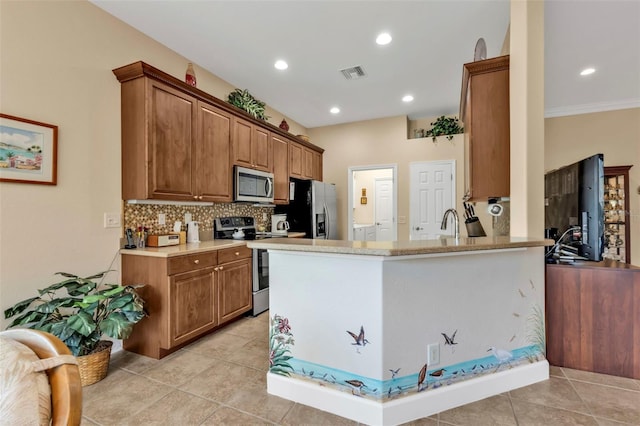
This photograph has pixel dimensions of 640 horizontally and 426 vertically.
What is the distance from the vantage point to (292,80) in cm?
373

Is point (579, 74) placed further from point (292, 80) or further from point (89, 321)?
point (89, 321)

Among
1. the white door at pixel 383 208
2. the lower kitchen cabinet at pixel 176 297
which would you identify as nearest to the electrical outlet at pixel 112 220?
the lower kitchen cabinet at pixel 176 297

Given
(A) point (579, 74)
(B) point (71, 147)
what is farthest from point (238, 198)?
(A) point (579, 74)

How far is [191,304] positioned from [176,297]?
19 cm

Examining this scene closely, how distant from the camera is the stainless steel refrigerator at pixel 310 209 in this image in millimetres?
4625

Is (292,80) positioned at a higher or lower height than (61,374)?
higher

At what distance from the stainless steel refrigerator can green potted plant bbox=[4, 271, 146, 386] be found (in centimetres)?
280

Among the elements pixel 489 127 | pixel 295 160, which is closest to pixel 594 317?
pixel 489 127

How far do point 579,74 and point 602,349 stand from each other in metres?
3.44

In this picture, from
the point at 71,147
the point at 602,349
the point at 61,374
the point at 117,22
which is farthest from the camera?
the point at 117,22

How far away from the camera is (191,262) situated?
2520mm

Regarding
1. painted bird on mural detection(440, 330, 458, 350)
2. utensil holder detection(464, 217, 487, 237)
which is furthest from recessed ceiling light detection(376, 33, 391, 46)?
painted bird on mural detection(440, 330, 458, 350)

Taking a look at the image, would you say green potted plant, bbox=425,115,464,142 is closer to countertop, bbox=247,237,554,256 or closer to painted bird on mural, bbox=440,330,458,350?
countertop, bbox=247,237,554,256

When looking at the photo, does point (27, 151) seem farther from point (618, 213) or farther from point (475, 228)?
point (618, 213)
